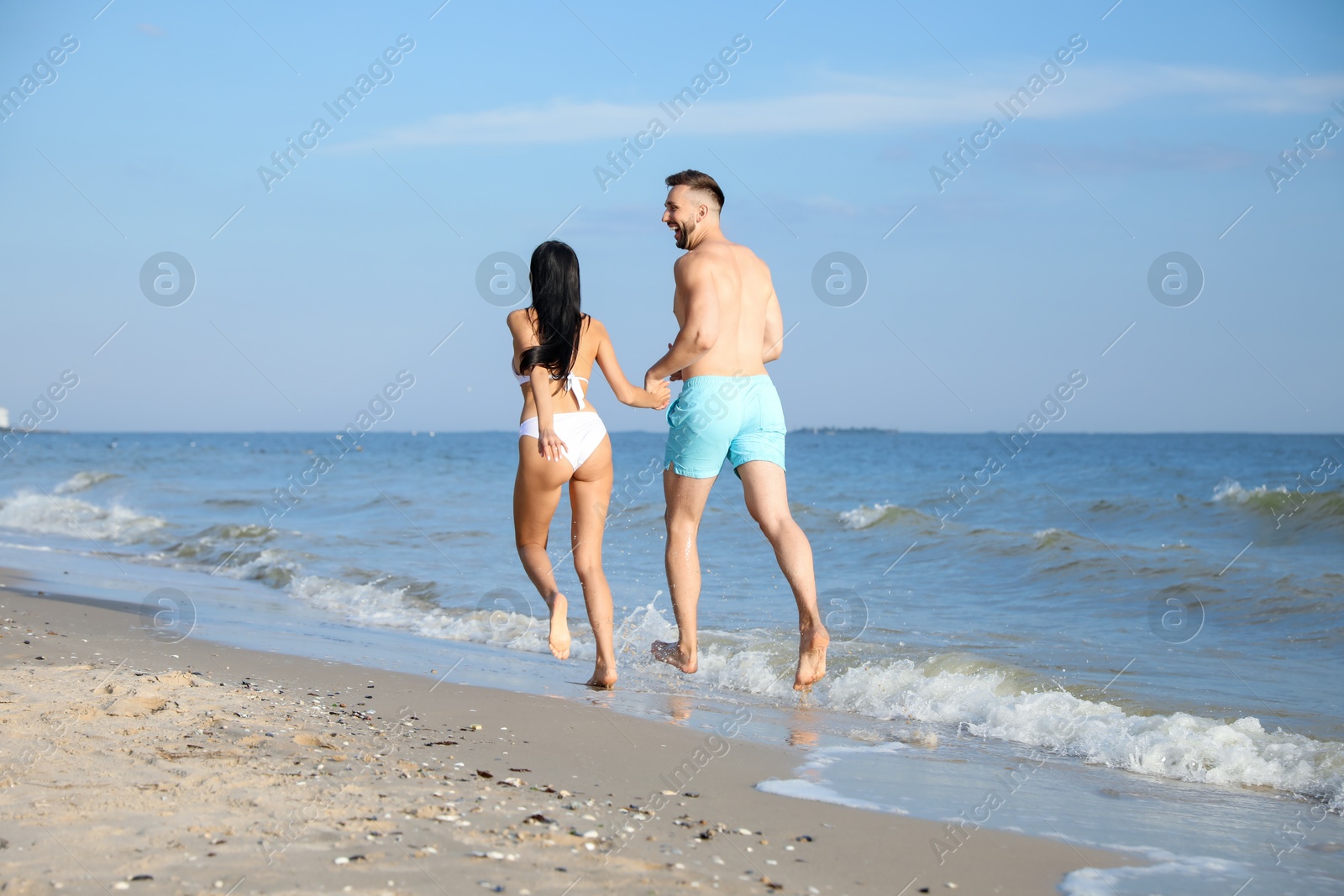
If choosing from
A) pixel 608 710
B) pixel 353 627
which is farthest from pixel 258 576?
pixel 608 710

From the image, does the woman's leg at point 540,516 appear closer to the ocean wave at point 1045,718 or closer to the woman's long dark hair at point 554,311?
the woman's long dark hair at point 554,311

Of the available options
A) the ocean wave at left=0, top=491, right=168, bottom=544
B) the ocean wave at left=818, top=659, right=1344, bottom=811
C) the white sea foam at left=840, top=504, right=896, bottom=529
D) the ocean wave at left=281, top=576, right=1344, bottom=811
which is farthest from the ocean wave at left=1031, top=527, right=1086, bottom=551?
the ocean wave at left=0, top=491, right=168, bottom=544

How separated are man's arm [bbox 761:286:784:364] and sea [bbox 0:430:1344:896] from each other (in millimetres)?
1695

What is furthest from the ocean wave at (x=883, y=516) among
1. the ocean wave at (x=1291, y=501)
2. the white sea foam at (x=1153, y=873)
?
the white sea foam at (x=1153, y=873)

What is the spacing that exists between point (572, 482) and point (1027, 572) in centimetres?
738

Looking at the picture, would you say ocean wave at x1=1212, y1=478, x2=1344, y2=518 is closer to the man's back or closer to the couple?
the couple

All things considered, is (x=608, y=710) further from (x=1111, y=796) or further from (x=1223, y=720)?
(x=1223, y=720)

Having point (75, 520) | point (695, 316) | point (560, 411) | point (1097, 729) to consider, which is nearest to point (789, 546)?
point (695, 316)

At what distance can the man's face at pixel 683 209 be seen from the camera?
15.8 feet

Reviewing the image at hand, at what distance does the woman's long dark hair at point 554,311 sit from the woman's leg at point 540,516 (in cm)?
37

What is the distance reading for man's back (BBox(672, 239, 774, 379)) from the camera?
465 cm

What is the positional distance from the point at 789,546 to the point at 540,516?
117cm

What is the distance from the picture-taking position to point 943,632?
26.3ft

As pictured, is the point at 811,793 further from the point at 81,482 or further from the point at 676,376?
the point at 81,482
